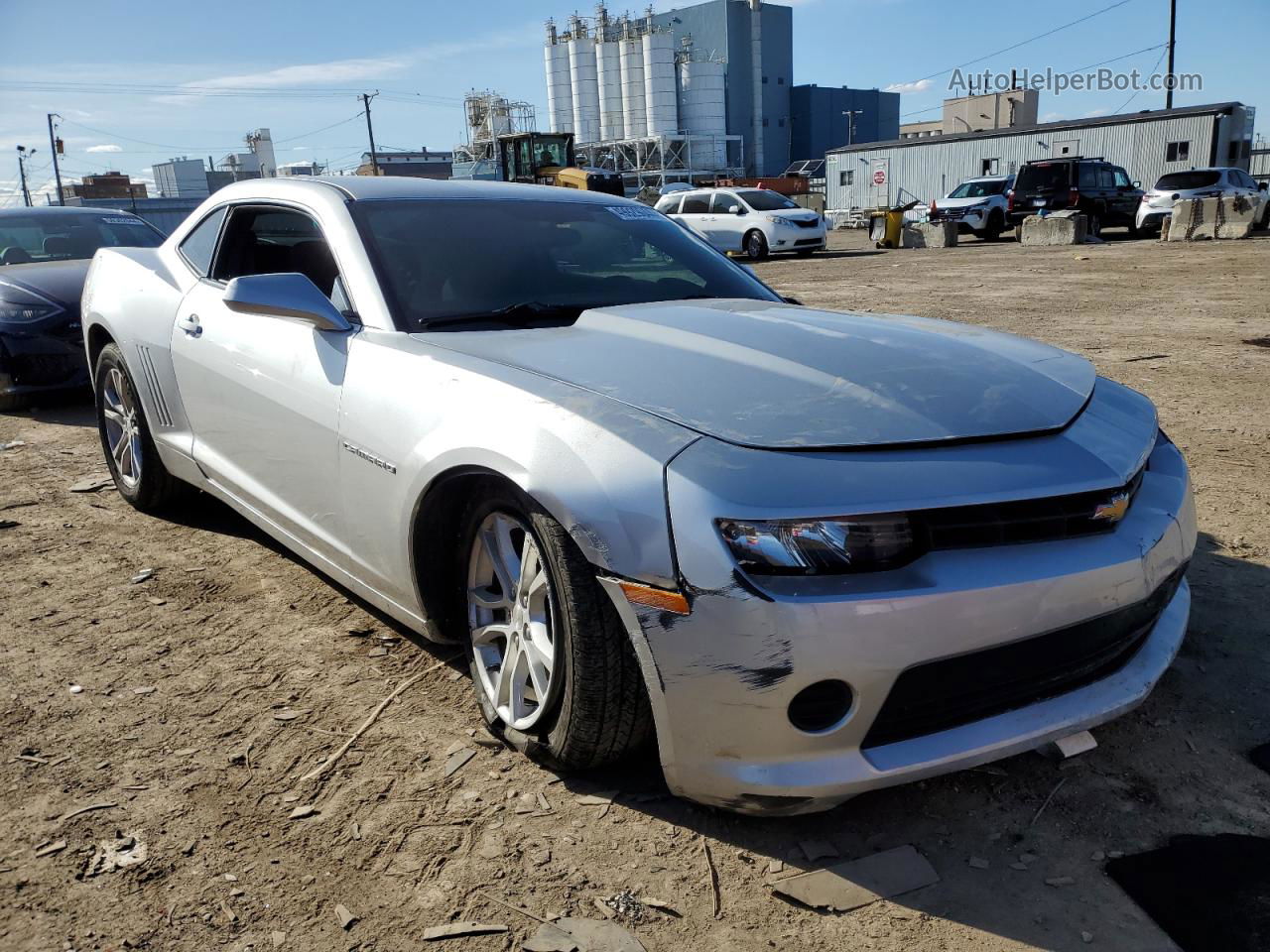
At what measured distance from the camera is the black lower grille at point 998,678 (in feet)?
6.38

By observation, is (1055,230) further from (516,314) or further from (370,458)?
(370,458)

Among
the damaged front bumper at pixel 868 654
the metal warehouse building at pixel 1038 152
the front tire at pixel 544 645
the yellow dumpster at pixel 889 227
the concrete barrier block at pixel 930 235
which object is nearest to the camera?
the damaged front bumper at pixel 868 654

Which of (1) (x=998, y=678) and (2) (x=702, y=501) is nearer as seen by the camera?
(2) (x=702, y=501)

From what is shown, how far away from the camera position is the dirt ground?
6.45 feet

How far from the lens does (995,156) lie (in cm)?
3700

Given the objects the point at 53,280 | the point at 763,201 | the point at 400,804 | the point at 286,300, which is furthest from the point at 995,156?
the point at 400,804

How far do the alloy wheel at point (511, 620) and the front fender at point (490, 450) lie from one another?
7.0 inches

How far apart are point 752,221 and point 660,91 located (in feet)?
165

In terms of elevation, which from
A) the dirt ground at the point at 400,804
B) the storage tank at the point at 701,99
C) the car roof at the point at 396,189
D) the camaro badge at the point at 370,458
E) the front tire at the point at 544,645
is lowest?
the dirt ground at the point at 400,804

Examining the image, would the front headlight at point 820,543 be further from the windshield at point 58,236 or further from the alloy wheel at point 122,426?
the windshield at point 58,236

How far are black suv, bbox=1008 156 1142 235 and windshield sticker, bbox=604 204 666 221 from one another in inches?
881

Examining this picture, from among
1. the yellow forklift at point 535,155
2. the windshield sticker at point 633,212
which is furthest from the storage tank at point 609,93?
the windshield sticker at point 633,212

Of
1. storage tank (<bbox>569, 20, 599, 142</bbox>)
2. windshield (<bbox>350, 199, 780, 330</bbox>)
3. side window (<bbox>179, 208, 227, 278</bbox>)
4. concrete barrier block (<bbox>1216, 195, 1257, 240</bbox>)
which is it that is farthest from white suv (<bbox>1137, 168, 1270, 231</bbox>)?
storage tank (<bbox>569, 20, 599, 142</bbox>)

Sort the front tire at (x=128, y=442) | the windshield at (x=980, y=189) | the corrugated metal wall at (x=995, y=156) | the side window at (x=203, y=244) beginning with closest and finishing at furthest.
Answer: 1. the side window at (x=203, y=244)
2. the front tire at (x=128, y=442)
3. the windshield at (x=980, y=189)
4. the corrugated metal wall at (x=995, y=156)
